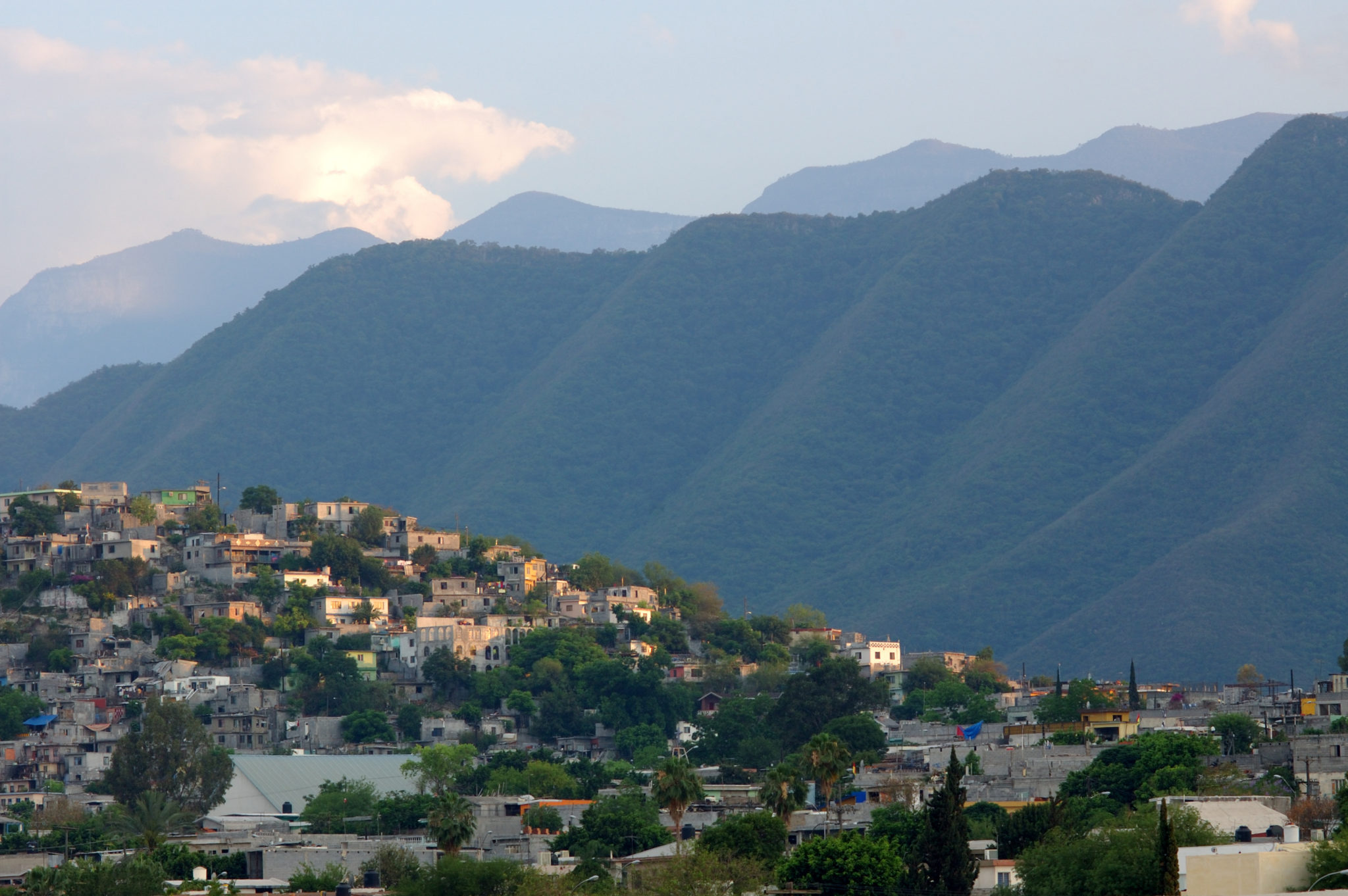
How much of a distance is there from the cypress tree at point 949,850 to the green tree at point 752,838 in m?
8.60

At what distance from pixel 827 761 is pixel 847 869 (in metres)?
20.2

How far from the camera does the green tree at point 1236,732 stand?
91125 millimetres

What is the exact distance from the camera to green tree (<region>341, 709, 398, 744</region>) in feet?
394

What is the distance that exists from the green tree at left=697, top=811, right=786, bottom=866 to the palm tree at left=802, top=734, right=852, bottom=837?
313 inches

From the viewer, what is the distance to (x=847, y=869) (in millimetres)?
63656

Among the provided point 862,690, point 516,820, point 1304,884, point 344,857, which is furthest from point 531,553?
point 1304,884

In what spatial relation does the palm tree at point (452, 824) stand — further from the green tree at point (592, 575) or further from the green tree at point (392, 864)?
the green tree at point (592, 575)

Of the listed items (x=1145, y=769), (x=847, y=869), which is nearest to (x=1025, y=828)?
(x=847, y=869)

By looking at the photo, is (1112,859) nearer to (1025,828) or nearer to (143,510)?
(1025,828)

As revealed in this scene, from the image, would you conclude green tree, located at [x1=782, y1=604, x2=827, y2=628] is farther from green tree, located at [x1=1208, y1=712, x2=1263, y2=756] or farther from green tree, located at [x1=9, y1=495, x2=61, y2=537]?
green tree, located at [x1=1208, y1=712, x2=1263, y2=756]

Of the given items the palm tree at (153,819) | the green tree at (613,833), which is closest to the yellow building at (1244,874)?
the green tree at (613,833)

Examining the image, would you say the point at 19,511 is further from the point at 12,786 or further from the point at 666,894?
the point at 666,894

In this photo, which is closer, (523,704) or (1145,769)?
(1145,769)

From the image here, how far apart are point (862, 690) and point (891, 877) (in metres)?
53.6
